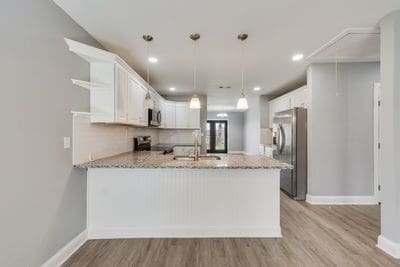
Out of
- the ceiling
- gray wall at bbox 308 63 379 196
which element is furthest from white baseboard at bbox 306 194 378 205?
the ceiling

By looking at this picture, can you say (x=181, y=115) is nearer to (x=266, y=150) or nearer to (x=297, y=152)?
(x=266, y=150)

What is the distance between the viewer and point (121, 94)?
2.93m

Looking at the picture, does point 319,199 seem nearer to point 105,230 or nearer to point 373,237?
point 373,237

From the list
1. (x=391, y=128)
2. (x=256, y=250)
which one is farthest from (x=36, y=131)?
(x=391, y=128)

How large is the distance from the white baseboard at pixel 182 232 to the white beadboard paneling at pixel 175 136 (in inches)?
168

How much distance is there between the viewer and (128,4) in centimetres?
213

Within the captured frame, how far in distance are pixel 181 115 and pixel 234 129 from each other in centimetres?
626

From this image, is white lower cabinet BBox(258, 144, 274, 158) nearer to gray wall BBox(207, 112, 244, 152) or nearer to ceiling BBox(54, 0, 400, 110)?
ceiling BBox(54, 0, 400, 110)

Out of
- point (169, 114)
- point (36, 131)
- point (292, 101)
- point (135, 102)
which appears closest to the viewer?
point (36, 131)

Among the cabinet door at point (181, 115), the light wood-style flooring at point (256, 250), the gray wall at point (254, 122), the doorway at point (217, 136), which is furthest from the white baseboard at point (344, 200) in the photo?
the doorway at point (217, 136)

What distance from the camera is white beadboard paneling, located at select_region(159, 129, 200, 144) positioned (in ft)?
22.6

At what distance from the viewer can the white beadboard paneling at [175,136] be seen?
6883 mm

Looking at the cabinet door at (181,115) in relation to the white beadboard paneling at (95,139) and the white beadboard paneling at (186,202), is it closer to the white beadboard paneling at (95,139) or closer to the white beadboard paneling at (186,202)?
the white beadboard paneling at (95,139)

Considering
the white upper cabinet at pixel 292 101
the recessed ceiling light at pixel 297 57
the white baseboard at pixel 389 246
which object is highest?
the recessed ceiling light at pixel 297 57
